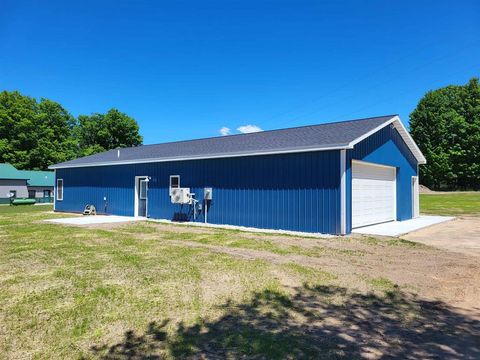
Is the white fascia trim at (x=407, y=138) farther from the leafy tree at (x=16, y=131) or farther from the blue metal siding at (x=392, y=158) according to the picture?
the leafy tree at (x=16, y=131)

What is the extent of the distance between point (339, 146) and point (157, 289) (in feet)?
23.9

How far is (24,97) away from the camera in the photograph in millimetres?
49375

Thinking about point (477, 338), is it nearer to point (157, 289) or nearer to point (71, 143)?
point (157, 289)

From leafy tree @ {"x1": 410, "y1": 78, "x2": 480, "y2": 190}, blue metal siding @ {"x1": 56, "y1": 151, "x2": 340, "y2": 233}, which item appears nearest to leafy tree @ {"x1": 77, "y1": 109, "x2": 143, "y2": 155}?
blue metal siding @ {"x1": 56, "y1": 151, "x2": 340, "y2": 233}

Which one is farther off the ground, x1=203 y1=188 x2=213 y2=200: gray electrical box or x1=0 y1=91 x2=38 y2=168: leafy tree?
x1=0 y1=91 x2=38 y2=168: leafy tree

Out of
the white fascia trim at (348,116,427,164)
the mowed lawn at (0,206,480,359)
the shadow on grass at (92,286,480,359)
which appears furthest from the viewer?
the white fascia trim at (348,116,427,164)

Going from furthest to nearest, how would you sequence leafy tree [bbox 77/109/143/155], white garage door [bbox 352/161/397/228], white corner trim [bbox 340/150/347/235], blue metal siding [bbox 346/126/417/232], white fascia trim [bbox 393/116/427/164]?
leafy tree [bbox 77/109/143/155] < white fascia trim [bbox 393/116/427/164] < white garage door [bbox 352/161/397/228] < blue metal siding [bbox 346/126/417/232] < white corner trim [bbox 340/150/347/235]

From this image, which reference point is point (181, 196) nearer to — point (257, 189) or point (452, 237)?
point (257, 189)

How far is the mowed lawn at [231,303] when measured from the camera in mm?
3416

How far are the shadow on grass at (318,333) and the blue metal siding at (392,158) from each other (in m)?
6.80

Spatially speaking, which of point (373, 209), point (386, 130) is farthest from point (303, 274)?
point (386, 130)

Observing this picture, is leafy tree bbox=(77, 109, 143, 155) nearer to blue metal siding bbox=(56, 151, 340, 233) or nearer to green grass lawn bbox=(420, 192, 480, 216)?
blue metal siding bbox=(56, 151, 340, 233)

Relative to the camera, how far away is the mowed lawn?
3.42 meters

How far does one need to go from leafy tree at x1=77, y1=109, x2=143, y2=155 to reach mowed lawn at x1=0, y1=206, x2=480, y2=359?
4259 centimetres
